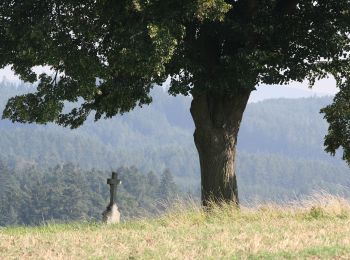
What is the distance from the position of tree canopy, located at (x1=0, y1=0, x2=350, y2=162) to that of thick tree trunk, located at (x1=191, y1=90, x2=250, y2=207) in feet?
2.89

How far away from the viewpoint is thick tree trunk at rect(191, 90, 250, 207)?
834 inches

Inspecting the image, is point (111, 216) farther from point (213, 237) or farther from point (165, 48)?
point (213, 237)

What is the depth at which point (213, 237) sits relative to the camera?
13.8 m

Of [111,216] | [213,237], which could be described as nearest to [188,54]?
[111,216]

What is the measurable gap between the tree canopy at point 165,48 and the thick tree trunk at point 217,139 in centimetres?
88

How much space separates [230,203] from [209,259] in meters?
9.12

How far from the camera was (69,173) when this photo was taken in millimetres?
196750

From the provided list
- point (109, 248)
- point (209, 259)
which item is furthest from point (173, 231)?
point (209, 259)

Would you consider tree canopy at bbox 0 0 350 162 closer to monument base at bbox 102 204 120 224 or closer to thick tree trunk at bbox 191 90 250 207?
thick tree trunk at bbox 191 90 250 207

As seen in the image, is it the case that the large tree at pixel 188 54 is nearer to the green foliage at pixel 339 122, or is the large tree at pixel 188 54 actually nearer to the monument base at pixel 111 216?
the green foliage at pixel 339 122

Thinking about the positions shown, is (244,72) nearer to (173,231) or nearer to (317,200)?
(317,200)

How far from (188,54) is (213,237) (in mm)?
7630

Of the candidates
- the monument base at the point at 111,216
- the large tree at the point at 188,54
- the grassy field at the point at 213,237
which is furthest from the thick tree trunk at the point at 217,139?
the monument base at the point at 111,216

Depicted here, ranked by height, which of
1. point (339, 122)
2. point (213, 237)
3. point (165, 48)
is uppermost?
point (165, 48)
